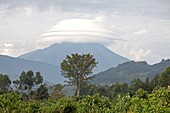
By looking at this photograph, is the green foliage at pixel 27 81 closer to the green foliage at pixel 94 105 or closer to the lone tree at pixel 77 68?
the lone tree at pixel 77 68

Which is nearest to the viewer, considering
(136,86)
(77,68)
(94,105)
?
(94,105)

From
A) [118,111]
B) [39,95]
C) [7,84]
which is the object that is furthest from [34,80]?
[118,111]

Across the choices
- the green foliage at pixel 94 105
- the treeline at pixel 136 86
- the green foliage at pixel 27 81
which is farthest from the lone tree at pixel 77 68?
the green foliage at pixel 94 105

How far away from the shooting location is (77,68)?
62.3 m

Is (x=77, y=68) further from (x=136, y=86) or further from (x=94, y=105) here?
(x=94, y=105)

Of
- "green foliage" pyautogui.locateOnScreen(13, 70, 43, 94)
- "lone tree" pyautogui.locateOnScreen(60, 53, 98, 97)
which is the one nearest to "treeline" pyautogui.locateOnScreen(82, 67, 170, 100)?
"lone tree" pyautogui.locateOnScreen(60, 53, 98, 97)

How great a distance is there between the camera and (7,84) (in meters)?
63.7

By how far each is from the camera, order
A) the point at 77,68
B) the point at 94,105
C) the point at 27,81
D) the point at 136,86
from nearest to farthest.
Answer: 1. the point at 94,105
2. the point at 77,68
3. the point at 136,86
4. the point at 27,81

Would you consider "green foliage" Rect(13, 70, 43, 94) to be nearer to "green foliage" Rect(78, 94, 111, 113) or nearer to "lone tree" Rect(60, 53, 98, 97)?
"lone tree" Rect(60, 53, 98, 97)

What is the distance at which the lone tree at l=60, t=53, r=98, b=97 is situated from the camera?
6178cm

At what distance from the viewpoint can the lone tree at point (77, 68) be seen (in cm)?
6178

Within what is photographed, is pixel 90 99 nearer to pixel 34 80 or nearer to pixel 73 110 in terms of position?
pixel 73 110

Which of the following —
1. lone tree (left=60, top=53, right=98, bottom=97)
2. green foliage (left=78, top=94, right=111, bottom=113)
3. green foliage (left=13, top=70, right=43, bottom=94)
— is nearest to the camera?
green foliage (left=78, top=94, right=111, bottom=113)

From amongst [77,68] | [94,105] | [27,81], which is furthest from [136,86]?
[94,105]
